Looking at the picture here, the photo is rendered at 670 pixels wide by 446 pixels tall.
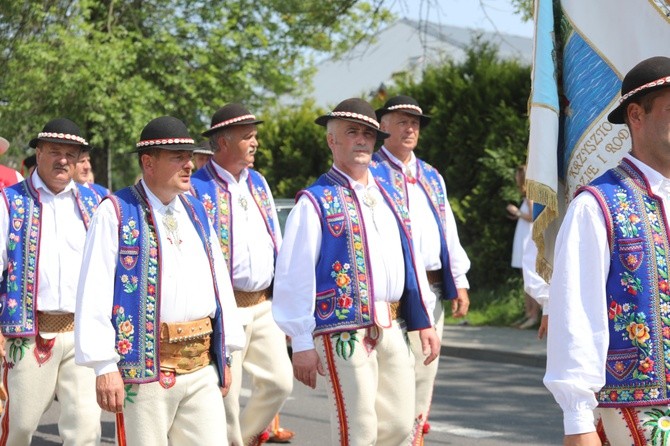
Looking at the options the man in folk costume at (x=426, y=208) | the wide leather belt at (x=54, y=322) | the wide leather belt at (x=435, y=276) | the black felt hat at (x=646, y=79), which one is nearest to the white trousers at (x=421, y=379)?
the man in folk costume at (x=426, y=208)

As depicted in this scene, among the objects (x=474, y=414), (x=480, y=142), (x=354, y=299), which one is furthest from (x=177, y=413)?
(x=480, y=142)

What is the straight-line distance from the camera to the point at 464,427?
9367 mm

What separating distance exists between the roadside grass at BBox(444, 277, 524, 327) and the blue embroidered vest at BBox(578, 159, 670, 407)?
12101mm

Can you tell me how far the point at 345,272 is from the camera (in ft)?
20.6

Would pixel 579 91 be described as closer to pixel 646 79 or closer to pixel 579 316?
pixel 646 79

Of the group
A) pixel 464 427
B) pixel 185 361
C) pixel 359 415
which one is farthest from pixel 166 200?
pixel 464 427

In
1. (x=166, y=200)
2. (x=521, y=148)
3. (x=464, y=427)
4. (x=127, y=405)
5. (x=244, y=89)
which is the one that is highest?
(x=244, y=89)

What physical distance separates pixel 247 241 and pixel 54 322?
1.29 metres

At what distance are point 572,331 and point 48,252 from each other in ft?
13.3

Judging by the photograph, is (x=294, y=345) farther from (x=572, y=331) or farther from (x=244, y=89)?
(x=244, y=89)

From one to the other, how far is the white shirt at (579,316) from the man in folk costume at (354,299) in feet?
7.59

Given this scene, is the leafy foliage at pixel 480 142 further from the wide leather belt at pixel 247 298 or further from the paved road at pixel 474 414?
the wide leather belt at pixel 247 298

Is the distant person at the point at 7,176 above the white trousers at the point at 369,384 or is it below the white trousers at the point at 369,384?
above

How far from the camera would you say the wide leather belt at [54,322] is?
281 inches
